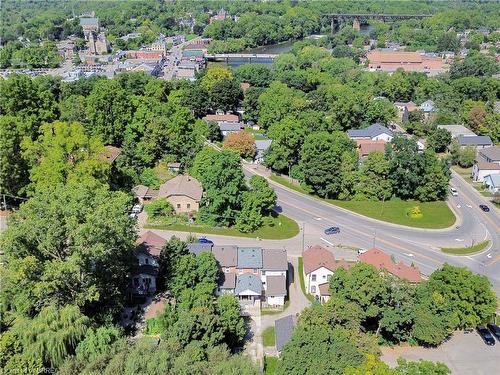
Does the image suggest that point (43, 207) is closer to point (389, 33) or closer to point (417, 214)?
point (417, 214)

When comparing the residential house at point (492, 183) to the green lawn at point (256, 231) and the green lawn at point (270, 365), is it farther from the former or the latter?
the green lawn at point (270, 365)

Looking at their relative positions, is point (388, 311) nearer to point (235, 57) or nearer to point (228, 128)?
point (228, 128)

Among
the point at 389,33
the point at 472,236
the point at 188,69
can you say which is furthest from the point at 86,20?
the point at 472,236

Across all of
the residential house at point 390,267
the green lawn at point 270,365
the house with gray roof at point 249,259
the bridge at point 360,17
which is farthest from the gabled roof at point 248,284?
the bridge at point 360,17

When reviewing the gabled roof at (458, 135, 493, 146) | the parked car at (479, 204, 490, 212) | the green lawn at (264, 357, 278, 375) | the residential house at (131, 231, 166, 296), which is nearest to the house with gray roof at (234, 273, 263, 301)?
the green lawn at (264, 357, 278, 375)

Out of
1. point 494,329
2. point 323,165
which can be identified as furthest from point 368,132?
point 494,329

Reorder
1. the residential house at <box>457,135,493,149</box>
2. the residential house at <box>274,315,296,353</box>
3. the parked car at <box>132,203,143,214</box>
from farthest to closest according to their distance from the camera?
the residential house at <box>457,135,493,149</box> < the parked car at <box>132,203,143,214</box> < the residential house at <box>274,315,296,353</box>

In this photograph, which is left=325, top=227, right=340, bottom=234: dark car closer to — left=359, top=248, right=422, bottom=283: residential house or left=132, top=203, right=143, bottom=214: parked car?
left=359, top=248, right=422, bottom=283: residential house
